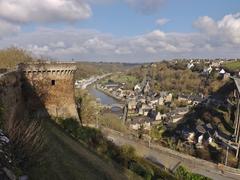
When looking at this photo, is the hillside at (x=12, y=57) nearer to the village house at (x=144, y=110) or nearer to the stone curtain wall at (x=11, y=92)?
the stone curtain wall at (x=11, y=92)

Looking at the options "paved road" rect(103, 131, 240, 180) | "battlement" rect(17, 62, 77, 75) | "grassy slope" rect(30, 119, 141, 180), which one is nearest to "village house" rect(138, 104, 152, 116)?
"paved road" rect(103, 131, 240, 180)

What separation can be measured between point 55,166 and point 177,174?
478 inches

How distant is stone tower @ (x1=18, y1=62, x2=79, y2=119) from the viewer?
19.5m

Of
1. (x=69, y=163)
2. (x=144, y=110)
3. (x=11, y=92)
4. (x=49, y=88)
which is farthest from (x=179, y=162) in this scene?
(x=144, y=110)

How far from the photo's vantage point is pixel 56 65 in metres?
20.5

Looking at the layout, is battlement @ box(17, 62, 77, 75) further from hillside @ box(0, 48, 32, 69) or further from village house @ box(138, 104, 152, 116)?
village house @ box(138, 104, 152, 116)

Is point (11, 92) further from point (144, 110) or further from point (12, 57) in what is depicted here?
point (144, 110)

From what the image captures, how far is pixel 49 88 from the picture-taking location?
20328 mm

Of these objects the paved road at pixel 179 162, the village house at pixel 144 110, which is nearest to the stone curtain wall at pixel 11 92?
the paved road at pixel 179 162

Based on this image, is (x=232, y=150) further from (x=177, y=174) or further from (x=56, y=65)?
(x=56, y=65)

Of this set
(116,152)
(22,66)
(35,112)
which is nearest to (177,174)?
(116,152)

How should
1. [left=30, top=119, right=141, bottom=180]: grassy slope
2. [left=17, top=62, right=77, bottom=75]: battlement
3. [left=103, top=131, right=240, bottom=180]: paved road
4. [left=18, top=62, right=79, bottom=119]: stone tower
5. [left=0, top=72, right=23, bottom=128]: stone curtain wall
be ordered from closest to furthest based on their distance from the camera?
[left=30, top=119, right=141, bottom=180]: grassy slope < [left=0, top=72, right=23, bottom=128]: stone curtain wall < [left=17, top=62, right=77, bottom=75]: battlement < [left=18, top=62, right=79, bottom=119]: stone tower < [left=103, top=131, right=240, bottom=180]: paved road

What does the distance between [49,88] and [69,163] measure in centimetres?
756

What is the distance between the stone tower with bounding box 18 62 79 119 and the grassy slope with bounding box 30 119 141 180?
1.42m
